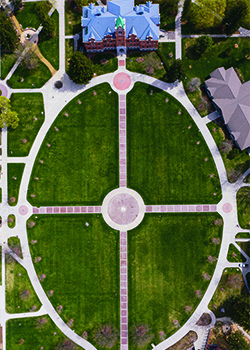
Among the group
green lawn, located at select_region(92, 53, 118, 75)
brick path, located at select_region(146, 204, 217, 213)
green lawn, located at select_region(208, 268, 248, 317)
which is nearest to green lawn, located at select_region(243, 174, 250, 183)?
brick path, located at select_region(146, 204, 217, 213)

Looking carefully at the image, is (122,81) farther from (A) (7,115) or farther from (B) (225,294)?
(B) (225,294)

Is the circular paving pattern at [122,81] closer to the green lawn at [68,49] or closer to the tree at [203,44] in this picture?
the green lawn at [68,49]

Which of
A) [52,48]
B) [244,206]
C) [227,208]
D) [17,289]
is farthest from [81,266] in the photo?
[52,48]

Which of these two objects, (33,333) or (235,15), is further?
(33,333)

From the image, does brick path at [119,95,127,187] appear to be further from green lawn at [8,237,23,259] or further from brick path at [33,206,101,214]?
green lawn at [8,237,23,259]

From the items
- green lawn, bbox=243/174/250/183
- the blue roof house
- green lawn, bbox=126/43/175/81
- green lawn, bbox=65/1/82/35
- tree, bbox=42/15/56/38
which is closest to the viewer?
the blue roof house

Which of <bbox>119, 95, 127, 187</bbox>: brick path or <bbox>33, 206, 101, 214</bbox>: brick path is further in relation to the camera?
<bbox>119, 95, 127, 187</bbox>: brick path

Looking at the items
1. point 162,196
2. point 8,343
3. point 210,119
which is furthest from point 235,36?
point 8,343

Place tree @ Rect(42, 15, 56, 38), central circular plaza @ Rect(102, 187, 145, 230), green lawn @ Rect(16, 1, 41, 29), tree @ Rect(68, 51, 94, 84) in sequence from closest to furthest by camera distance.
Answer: tree @ Rect(68, 51, 94, 84)
tree @ Rect(42, 15, 56, 38)
central circular plaza @ Rect(102, 187, 145, 230)
green lawn @ Rect(16, 1, 41, 29)

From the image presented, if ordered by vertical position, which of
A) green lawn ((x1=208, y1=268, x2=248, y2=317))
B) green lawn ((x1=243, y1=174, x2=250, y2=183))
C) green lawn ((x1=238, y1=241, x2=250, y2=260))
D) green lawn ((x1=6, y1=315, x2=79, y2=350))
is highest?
green lawn ((x1=243, y1=174, x2=250, y2=183))
